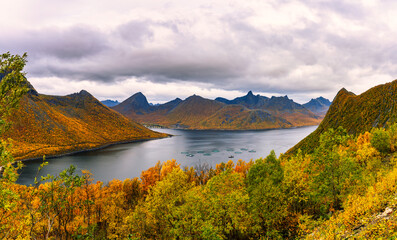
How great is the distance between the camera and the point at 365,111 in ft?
446

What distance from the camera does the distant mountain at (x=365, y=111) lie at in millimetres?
119675

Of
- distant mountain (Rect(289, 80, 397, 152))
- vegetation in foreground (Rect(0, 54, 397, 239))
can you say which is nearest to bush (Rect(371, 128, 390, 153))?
vegetation in foreground (Rect(0, 54, 397, 239))

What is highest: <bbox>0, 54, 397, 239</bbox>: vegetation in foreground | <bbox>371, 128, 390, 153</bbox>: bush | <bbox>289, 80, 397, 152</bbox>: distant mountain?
<bbox>289, 80, 397, 152</bbox>: distant mountain

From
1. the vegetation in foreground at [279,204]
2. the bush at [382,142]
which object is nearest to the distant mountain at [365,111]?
the bush at [382,142]

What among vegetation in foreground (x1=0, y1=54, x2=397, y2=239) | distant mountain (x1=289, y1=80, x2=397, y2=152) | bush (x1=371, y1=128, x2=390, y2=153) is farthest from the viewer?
distant mountain (x1=289, y1=80, x2=397, y2=152)

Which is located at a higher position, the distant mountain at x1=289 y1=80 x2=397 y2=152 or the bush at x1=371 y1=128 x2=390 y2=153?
the distant mountain at x1=289 y1=80 x2=397 y2=152

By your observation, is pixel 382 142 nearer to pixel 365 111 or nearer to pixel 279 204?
pixel 279 204

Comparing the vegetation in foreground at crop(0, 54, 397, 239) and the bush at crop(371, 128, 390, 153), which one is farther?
the bush at crop(371, 128, 390, 153)

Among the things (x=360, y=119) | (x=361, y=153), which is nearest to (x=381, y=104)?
(x=360, y=119)

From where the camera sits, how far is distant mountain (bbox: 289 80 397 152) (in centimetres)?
11968

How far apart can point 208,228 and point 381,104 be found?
514 feet

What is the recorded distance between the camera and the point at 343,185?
2809 cm

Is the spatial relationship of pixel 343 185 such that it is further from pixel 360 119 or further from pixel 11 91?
pixel 360 119

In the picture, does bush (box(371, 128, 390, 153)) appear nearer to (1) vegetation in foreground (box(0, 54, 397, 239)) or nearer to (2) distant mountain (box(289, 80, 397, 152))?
(1) vegetation in foreground (box(0, 54, 397, 239))
